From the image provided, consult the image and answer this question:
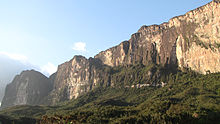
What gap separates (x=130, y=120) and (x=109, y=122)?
14.1 m

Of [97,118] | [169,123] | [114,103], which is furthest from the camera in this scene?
[114,103]

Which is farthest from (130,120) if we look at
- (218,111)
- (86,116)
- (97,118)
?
(218,111)

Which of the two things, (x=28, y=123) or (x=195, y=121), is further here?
(x=28, y=123)

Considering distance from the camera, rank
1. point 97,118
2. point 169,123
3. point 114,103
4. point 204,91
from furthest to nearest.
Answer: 1. point 114,103
2. point 204,91
3. point 97,118
4. point 169,123

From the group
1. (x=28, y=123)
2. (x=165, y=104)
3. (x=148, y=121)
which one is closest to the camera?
(x=148, y=121)

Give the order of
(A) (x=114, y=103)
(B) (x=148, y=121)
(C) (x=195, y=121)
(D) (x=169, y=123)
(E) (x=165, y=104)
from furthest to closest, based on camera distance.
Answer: (A) (x=114, y=103) < (E) (x=165, y=104) < (B) (x=148, y=121) < (D) (x=169, y=123) < (C) (x=195, y=121)

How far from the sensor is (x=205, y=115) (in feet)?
353

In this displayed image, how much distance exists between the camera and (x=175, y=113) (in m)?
115

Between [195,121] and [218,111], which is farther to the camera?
[218,111]

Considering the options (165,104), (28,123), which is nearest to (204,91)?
(165,104)

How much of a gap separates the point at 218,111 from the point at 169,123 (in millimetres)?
35748

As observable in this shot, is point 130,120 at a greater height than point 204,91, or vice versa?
point 204,91

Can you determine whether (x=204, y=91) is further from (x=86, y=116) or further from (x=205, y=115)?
(x=86, y=116)

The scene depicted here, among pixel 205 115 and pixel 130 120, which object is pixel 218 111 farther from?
pixel 130 120
